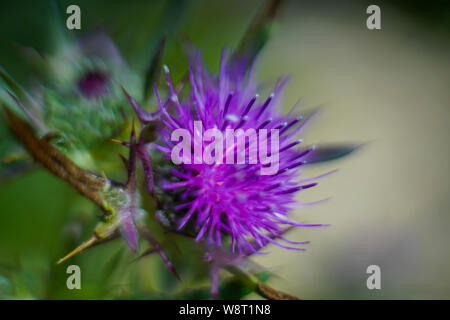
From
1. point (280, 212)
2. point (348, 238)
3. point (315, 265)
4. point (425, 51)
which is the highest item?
point (425, 51)

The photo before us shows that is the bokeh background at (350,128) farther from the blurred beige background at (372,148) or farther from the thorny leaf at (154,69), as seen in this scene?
the thorny leaf at (154,69)

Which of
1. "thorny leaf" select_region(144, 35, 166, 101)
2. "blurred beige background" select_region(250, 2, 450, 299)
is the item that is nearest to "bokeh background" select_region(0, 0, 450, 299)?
"blurred beige background" select_region(250, 2, 450, 299)

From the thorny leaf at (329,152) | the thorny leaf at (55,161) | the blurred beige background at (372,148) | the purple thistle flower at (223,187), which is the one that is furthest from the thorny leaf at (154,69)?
the blurred beige background at (372,148)

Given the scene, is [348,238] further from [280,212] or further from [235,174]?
[235,174]

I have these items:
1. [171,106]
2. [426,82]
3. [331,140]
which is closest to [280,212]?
[171,106]

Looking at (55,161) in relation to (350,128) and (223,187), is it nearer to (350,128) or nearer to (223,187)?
(223,187)

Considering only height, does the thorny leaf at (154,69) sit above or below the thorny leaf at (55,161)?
above

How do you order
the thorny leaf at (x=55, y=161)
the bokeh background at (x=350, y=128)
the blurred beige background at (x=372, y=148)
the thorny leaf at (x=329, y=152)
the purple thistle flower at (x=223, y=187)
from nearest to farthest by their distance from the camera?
the thorny leaf at (x=55, y=161) < the purple thistle flower at (x=223, y=187) < the thorny leaf at (x=329, y=152) < the bokeh background at (x=350, y=128) < the blurred beige background at (x=372, y=148)

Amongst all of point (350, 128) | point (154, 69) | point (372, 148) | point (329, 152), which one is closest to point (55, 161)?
point (154, 69)

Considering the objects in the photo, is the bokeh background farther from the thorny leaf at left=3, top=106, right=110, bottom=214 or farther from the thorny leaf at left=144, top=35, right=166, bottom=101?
the thorny leaf at left=3, top=106, right=110, bottom=214
